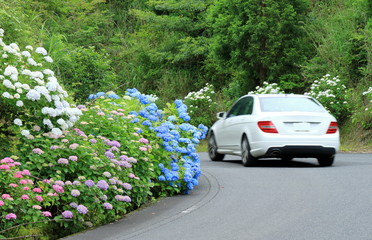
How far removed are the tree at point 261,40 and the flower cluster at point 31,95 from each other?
18.7m

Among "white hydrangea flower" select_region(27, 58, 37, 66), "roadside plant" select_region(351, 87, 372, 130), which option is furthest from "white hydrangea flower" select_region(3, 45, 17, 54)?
"roadside plant" select_region(351, 87, 372, 130)

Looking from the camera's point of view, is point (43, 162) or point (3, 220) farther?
point (43, 162)

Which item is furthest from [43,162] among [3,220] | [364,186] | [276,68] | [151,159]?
[276,68]

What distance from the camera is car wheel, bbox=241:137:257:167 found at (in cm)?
1506

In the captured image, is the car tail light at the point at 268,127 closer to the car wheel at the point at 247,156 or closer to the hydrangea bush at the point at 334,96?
the car wheel at the point at 247,156

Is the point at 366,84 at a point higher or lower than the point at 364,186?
higher

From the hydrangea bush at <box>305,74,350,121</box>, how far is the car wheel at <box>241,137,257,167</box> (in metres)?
8.71

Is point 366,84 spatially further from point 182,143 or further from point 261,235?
point 261,235

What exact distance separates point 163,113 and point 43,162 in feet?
13.8

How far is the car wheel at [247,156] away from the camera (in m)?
15.1

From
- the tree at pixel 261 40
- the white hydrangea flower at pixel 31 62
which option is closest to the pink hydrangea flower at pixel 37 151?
the white hydrangea flower at pixel 31 62

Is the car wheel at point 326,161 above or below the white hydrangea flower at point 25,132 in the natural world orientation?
below

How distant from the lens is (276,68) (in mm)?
27406

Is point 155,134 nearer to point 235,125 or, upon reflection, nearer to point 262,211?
point 262,211
